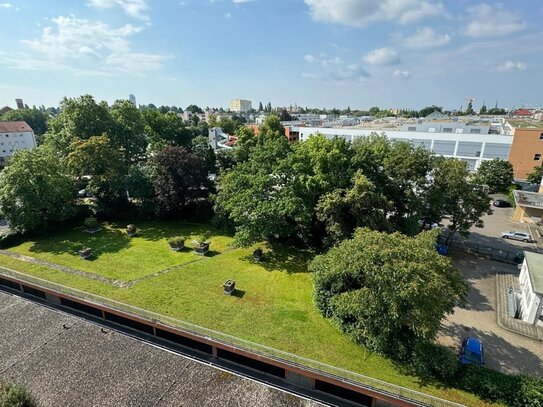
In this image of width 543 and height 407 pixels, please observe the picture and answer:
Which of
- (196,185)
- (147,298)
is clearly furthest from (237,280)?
(196,185)

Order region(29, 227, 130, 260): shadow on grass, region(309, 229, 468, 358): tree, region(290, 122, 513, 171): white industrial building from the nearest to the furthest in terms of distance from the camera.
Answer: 1. region(309, 229, 468, 358): tree
2. region(29, 227, 130, 260): shadow on grass
3. region(290, 122, 513, 171): white industrial building

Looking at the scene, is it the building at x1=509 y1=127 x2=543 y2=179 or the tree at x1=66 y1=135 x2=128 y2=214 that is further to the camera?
the building at x1=509 y1=127 x2=543 y2=179

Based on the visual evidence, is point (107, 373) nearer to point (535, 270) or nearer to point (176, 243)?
point (176, 243)

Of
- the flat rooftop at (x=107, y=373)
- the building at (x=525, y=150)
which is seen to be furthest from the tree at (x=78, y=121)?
the building at (x=525, y=150)

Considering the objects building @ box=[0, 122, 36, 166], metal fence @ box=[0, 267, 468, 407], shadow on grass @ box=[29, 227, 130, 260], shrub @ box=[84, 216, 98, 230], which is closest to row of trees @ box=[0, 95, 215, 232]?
shrub @ box=[84, 216, 98, 230]

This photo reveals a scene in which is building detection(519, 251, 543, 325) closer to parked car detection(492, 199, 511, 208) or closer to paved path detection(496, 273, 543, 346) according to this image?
paved path detection(496, 273, 543, 346)

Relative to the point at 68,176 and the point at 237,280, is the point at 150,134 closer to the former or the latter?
the point at 68,176
